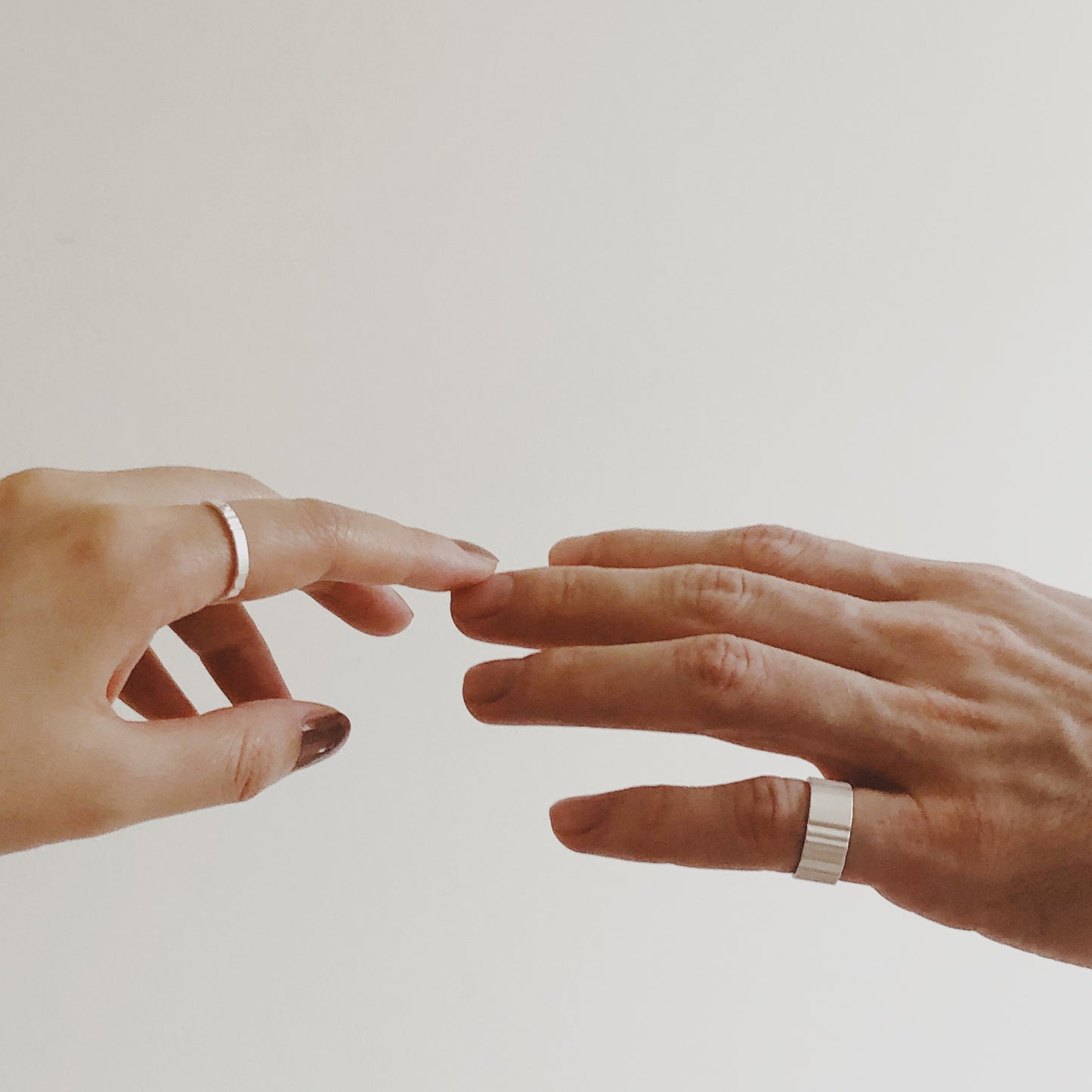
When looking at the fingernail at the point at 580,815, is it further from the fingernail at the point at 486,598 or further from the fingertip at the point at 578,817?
the fingernail at the point at 486,598

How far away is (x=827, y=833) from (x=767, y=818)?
0.14 ft

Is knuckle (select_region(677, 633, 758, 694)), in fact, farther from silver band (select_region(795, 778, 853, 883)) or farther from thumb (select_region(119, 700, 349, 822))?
thumb (select_region(119, 700, 349, 822))

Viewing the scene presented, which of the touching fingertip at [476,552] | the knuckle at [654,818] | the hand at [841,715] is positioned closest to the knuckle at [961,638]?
the hand at [841,715]

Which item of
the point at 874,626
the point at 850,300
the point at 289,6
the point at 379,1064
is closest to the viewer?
the point at 874,626

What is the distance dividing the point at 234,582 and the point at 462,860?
73 cm

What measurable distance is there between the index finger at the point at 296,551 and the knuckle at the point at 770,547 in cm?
25

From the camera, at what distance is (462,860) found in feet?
4.10

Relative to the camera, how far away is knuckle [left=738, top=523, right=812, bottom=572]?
85 cm

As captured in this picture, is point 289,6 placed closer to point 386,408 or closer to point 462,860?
point 386,408

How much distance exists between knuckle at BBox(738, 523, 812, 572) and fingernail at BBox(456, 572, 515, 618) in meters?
0.22

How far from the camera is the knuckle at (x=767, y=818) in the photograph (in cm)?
66

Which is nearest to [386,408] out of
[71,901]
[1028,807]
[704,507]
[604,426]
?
[604,426]

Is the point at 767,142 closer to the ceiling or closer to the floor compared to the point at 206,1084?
closer to the ceiling

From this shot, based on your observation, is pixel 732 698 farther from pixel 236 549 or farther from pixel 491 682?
pixel 236 549
